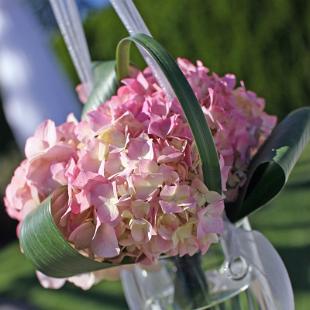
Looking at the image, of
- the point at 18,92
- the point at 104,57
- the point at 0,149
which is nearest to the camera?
the point at 18,92

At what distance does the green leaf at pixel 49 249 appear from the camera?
0.95 m

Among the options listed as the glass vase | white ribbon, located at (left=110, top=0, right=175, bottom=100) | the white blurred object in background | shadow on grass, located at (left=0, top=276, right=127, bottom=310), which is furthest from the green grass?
white ribbon, located at (left=110, top=0, right=175, bottom=100)

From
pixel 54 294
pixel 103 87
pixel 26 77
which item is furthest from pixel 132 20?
pixel 54 294

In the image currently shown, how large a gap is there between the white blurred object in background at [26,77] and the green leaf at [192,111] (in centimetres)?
77

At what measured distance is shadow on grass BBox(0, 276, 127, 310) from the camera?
320 cm

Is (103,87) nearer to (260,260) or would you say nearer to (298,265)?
(260,260)

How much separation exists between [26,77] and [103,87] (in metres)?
0.77

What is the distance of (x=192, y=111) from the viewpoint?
917mm

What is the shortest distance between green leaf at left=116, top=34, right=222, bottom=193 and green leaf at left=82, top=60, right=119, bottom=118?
0.20m

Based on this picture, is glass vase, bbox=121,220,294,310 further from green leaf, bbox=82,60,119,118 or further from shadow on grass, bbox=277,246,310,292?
shadow on grass, bbox=277,246,310,292

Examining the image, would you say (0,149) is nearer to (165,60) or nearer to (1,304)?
(1,304)

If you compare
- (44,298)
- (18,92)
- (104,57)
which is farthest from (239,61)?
(18,92)

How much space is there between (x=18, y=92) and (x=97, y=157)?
0.89 metres

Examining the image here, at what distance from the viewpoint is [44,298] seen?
11.7ft
